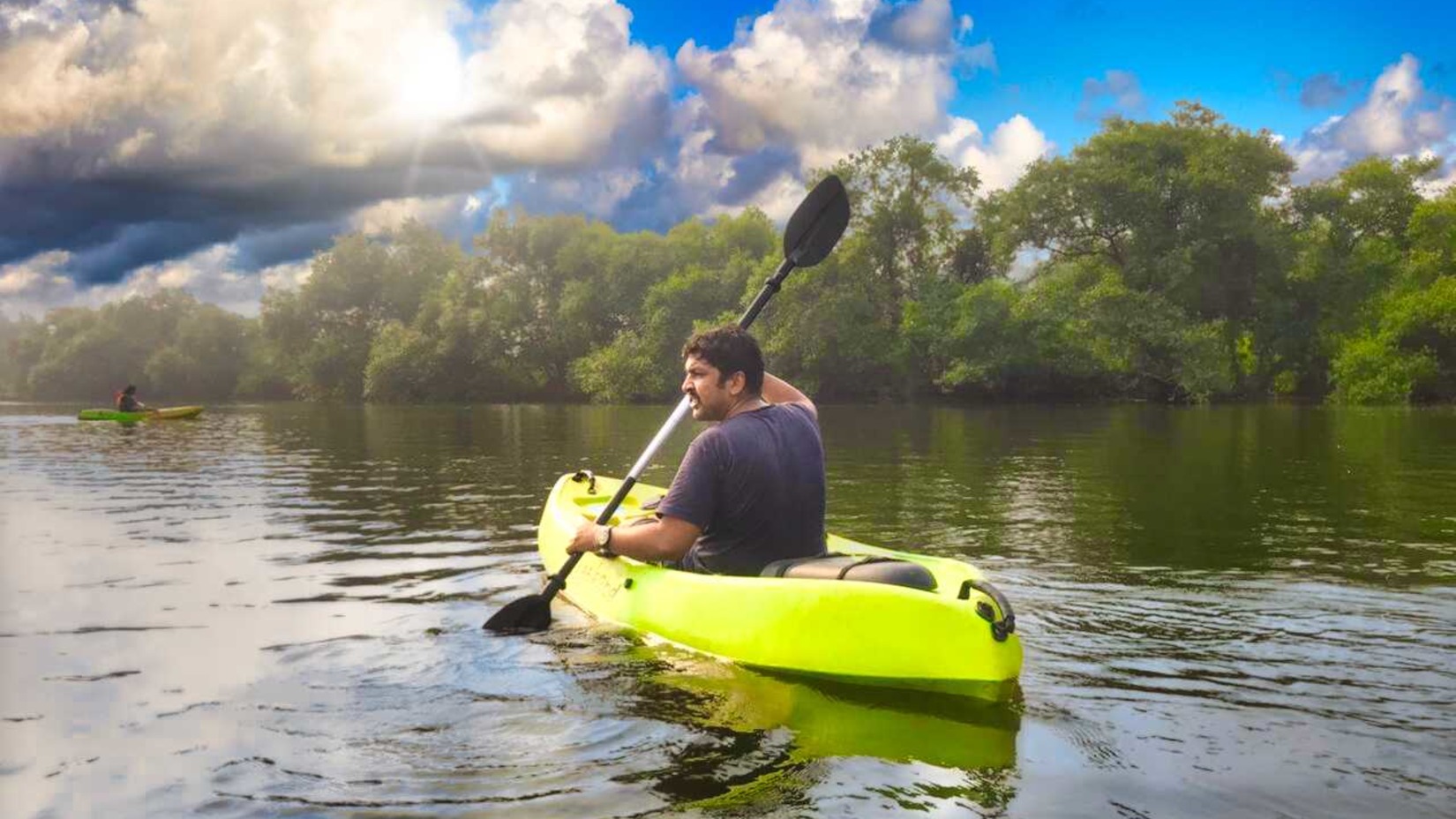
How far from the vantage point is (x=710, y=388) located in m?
5.61

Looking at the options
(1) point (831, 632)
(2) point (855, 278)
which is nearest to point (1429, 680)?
(1) point (831, 632)

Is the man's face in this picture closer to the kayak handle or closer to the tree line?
the kayak handle

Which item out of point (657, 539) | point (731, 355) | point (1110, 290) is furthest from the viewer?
point (1110, 290)

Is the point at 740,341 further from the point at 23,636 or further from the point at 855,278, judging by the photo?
the point at 855,278

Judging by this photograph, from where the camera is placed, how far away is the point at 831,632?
5027mm

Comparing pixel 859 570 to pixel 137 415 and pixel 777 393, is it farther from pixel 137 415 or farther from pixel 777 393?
pixel 137 415

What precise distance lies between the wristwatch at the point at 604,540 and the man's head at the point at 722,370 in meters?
1.04

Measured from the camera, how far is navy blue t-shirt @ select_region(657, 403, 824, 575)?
5.44 m

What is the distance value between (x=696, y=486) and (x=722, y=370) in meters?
0.63

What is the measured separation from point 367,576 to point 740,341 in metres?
4.17

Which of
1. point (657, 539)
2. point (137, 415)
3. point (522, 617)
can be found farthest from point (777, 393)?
point (137, 415)

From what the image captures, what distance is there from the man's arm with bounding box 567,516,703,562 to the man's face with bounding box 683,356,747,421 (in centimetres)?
59

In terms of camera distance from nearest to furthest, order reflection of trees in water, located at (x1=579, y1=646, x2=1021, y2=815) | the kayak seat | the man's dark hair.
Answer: reflection of trees in water, located at (x1=579, y1=646, x2=1021, y2=815), the kayak seat, the man's dark hair

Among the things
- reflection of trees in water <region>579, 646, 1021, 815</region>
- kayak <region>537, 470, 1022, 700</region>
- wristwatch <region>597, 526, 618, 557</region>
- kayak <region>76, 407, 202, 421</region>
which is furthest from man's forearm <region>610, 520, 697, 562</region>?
kayak <region>76, 407, 202, 421</region>
